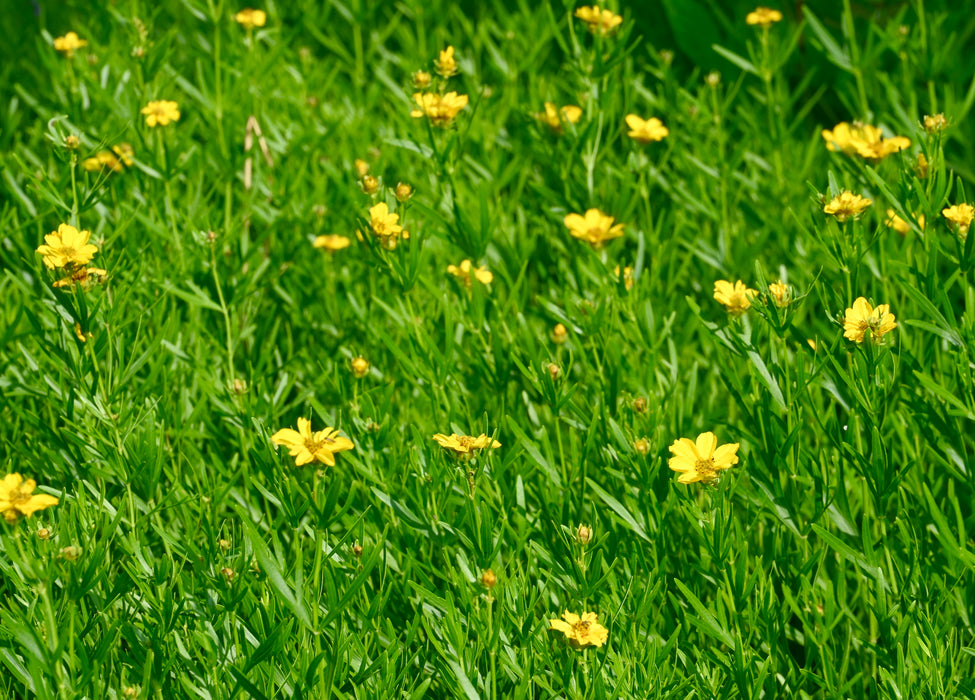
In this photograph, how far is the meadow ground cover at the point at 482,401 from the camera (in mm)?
1744

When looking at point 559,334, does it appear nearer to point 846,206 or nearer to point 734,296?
point 734,296

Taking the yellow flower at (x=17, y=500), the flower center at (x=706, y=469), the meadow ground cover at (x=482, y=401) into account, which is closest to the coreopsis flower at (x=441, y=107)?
the meadow ground cover at (x=482, y=401)

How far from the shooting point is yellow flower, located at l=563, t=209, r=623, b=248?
8.14 ft

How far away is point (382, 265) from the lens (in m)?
2.27

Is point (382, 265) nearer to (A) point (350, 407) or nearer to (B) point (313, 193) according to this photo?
(A) point (350, 407)

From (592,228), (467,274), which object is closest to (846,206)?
(592,228)

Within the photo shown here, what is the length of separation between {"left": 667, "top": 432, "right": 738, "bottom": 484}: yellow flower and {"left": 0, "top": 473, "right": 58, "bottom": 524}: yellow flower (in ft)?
3.25

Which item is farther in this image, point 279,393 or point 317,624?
point 279,393

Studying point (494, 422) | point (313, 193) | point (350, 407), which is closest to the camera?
point (350, 407)

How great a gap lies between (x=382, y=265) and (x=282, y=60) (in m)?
1.64

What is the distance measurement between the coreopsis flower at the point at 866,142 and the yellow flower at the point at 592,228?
1.81ft

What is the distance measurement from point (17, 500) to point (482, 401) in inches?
41.0

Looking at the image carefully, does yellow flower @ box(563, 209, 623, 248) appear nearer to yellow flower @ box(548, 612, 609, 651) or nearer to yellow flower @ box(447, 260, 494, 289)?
yellow flower @ box(447, 260, 494, 289)

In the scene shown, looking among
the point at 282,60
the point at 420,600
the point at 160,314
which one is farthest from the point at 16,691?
the point at 282,60
